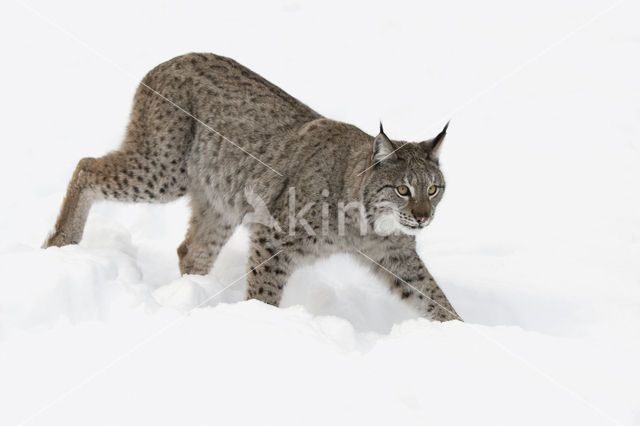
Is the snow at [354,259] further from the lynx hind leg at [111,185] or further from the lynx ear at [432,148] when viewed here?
the lynx ear at [432,148]

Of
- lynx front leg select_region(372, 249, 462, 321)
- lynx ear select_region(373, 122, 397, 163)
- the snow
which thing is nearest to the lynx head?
lynx ear select_region(373, 122, 397, 163)

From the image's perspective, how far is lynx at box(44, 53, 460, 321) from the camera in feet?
14.2

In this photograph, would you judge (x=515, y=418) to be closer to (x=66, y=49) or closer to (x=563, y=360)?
(x=563, y=360)

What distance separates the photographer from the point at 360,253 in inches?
178

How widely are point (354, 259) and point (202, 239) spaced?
122 cm

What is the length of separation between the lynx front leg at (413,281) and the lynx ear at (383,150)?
2.04 feet

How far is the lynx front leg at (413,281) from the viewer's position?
14.8 ft

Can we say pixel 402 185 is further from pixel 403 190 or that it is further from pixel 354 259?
pixel 354 259

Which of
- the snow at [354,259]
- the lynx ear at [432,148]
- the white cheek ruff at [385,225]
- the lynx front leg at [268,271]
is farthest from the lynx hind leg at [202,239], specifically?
the lynx ear at [432,148]

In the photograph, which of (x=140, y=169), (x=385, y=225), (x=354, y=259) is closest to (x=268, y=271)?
(x=354, y=259)

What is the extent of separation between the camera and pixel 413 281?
4.54 meters

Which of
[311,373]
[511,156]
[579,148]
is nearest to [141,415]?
[311,373]

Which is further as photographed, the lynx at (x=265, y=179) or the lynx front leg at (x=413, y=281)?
the lynx front leg at (x=413, y=281)

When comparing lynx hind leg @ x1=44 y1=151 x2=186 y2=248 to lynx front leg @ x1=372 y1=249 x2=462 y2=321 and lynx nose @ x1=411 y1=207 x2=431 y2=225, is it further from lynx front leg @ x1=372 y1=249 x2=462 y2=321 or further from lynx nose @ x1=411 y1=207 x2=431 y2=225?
lynx nose @ x1=411 y1=207 x2=431 y2=225
